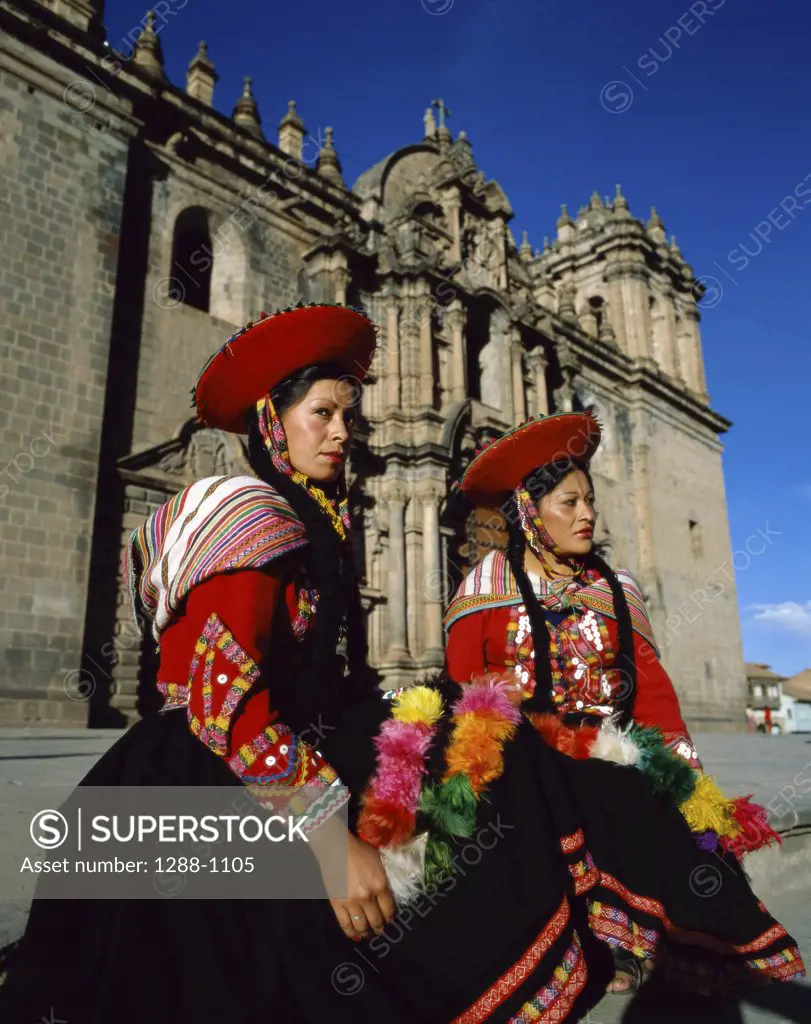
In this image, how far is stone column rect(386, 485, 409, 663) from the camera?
44.8 feet

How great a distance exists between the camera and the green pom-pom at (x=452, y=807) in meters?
1.77

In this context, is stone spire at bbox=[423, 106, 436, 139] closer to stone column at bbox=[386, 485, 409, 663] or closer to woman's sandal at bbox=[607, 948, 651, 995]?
stone column at bbox=[386, 485, 409, 663]

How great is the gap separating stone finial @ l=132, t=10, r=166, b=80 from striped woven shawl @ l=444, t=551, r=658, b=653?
40.7ft

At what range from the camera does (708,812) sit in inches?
85.6

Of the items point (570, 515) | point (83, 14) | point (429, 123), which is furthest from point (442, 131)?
point (570, 515)

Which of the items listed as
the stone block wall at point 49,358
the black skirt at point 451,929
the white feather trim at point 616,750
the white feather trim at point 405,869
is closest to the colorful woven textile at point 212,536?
the black skirt at point 451,929

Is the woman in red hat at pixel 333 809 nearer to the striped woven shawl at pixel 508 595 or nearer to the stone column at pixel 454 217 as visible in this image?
the striped woven shawl at pixel 508 595

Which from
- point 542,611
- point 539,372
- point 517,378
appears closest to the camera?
point 542,611

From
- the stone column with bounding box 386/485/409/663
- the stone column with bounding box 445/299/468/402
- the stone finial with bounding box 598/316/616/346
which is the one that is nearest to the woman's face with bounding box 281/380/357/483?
the stone column with bounding box 386/485/409/663

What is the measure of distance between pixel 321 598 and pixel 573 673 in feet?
4.40

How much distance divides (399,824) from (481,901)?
0.27 m

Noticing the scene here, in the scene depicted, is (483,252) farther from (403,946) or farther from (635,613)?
(403,946)

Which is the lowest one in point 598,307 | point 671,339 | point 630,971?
point 630,971

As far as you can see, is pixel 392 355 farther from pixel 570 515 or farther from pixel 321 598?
pixel 321 598
